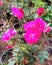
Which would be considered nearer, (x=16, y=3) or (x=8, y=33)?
(x=8, y=33)

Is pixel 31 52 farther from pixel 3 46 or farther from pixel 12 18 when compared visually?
pixel 12 18

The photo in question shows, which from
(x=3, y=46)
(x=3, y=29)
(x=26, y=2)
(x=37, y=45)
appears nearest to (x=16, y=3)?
(x=26, y=2)

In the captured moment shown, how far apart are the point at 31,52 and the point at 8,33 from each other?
1.41 ft

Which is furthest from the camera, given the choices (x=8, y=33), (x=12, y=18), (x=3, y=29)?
(x=12, y=18)

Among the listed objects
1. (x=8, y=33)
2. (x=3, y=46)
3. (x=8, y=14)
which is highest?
(x=8, y=33)

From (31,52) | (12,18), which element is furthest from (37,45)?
(12,18)

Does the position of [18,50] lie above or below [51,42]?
above

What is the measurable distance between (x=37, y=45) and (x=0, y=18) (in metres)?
1.22

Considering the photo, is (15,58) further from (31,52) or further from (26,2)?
(26,2)

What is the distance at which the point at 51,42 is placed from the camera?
308cm

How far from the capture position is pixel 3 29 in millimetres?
3324

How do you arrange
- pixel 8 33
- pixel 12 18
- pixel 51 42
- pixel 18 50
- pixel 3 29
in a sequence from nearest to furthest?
pixel 8 33
pixel 18 50
pixel 51 42
pixel 3 29
pixel 12 18

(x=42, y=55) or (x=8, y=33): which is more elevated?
(x=8, y=33)

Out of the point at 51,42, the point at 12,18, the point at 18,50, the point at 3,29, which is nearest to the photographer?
the point at 18,50
